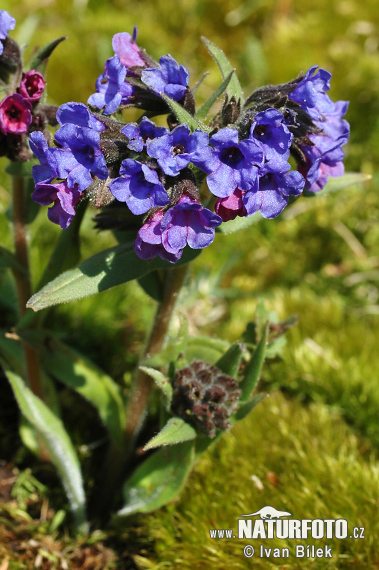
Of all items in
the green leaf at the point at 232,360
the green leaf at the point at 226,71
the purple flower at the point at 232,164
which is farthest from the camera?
the green leaf at the point at 232,360

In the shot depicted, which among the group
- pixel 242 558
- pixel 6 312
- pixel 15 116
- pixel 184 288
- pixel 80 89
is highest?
pixel 15 116

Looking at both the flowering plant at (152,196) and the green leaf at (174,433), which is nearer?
the flowering plant at (152,196)

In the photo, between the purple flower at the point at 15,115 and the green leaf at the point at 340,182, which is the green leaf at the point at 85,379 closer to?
the purple flower at the point at 15,115

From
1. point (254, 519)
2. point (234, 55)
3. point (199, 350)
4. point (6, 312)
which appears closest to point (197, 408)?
point (199, 350)

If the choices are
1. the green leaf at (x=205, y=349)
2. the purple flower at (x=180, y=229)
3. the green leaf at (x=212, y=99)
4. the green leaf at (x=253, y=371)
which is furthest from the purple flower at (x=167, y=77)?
the green leaf at (x=205, y=349)

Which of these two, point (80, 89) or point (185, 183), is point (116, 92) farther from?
point (80, 89)

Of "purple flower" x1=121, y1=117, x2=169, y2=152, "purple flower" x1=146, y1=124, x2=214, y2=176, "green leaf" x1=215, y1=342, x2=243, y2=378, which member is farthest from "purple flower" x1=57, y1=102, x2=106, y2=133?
"green leaf" x1=215, y1=342, x2=243, y2=378
